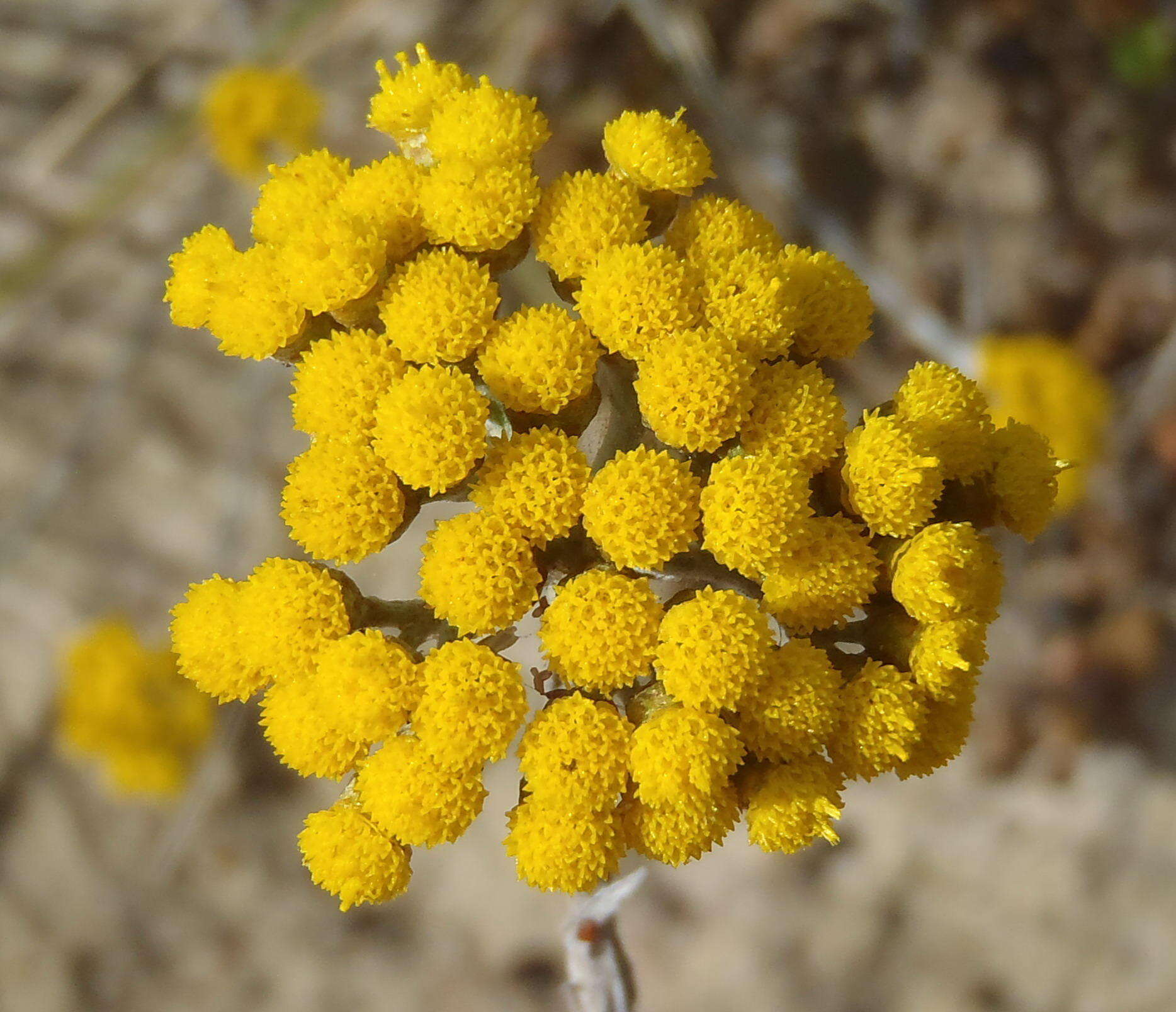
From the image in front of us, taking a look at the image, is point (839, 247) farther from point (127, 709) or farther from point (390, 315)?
point (127, 709)

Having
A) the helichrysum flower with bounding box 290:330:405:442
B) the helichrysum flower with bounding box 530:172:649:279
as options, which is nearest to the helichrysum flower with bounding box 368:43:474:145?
the helichrysum flower with bounding box 530:172:649:279

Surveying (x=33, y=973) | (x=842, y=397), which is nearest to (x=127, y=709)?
(x=33, y=973)

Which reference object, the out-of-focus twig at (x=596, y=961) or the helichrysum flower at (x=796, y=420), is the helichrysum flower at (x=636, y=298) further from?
the out-of-focus twig at (x=596, y=961)

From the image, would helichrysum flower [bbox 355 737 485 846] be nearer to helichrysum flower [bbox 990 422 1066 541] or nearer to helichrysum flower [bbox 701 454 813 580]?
helichrysum flower [bbox 701 454 813 580]

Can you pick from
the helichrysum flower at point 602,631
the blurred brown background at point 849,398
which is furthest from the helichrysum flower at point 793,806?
the blurred brown background at point 849,398

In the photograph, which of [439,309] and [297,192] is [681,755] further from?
[297,192]

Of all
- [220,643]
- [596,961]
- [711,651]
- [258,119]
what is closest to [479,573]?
[711,651]
